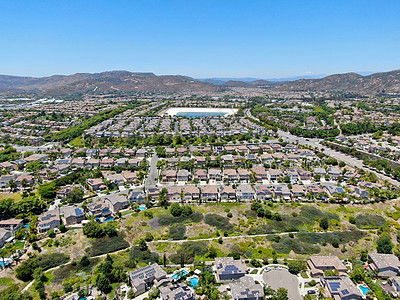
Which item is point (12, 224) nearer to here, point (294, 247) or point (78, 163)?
point (78, 163)

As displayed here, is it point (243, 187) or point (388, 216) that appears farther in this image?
point (243, 187)

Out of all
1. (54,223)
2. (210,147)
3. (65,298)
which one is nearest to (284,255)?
(65,298)

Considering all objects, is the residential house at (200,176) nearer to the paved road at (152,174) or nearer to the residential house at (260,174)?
the paved road at (152,174)

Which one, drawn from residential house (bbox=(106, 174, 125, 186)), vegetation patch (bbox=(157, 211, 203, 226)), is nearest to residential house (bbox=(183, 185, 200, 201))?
vegetation patch (bbox=(157, 211, 203, 226))

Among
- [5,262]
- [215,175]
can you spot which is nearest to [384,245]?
[215,175]

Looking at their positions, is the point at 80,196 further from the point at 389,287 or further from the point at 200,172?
the point at 389,287
